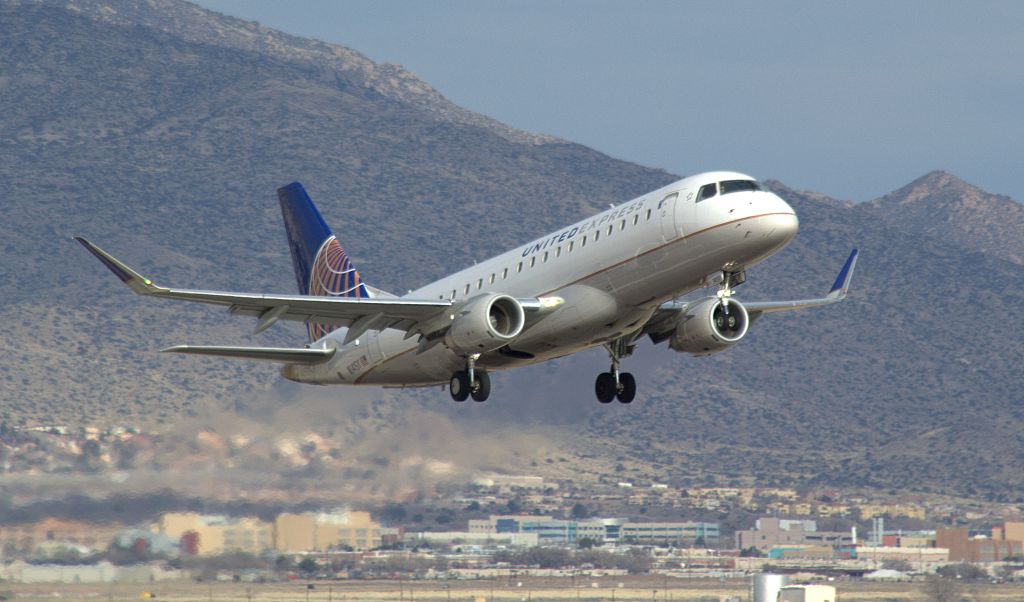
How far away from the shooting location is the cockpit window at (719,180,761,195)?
49.5 metres

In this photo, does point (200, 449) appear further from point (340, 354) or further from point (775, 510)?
point (775, 510)

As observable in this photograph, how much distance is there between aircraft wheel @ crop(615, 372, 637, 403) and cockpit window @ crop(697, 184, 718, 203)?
8825 mm

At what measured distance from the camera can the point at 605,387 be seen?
187 feet

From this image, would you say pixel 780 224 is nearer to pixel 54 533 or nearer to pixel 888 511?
pixel 54 533

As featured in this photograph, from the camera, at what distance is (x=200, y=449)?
64500 mm

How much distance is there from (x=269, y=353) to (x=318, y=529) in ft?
41.5

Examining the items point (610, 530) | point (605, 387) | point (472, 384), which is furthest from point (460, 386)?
point (610, 530)

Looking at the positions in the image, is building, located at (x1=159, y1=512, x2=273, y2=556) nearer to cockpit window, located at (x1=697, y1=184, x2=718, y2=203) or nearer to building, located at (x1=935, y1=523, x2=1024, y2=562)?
cockpit window, located at (x1=697, y1=184, x2=718, y2=203)

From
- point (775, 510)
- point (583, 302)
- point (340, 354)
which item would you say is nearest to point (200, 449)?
point (340, 354)

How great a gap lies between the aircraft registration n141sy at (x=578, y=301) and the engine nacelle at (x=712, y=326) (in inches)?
1.5

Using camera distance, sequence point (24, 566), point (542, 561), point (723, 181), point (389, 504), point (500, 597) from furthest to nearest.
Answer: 1. point (542, 561)
2. point (500, 597)
3. point (389, 504)
4. point (24, 566)
5. point (723, 181)

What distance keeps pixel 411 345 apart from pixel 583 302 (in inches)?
267

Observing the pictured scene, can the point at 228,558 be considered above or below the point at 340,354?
below

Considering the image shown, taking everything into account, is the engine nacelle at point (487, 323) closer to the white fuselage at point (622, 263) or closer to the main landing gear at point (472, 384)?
the white fuselage at point (622, 263)
